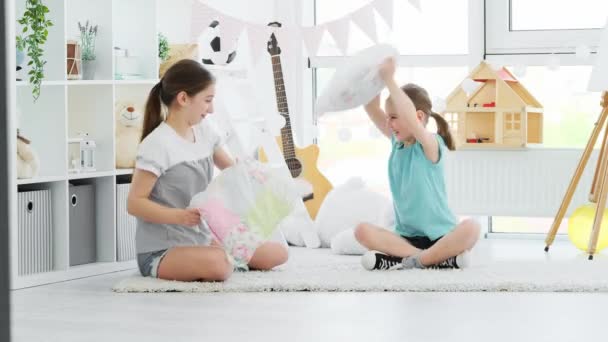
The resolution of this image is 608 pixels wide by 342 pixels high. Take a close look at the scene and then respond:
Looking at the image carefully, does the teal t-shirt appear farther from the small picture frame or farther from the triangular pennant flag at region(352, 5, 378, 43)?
the small picture frame

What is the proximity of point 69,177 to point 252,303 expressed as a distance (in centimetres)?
85

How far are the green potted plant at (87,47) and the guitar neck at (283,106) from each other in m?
0.85

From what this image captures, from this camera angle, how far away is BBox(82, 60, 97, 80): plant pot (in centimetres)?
285

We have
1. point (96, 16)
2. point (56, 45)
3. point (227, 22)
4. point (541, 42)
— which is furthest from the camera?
point (541, 42)

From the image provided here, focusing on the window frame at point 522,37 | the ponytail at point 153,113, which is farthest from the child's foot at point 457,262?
the window frame at point 522,37

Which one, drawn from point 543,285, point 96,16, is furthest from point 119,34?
point 543,285

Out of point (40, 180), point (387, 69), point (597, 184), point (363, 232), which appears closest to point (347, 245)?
point (363, 232)

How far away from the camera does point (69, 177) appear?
268 centimetres

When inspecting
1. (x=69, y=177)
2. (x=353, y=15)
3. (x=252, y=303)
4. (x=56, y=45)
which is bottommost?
(x=252, y=303)

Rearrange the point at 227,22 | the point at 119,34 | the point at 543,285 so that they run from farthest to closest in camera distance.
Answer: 1. the point at 227,22
2. the point at 119,34
3. the point at 543,285

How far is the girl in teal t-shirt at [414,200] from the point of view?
2584 millimetres

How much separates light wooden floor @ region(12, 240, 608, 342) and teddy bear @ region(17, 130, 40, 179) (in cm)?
34

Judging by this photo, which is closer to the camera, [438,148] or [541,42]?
[438,148]

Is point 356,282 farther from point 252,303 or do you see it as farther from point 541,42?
point 541,42
